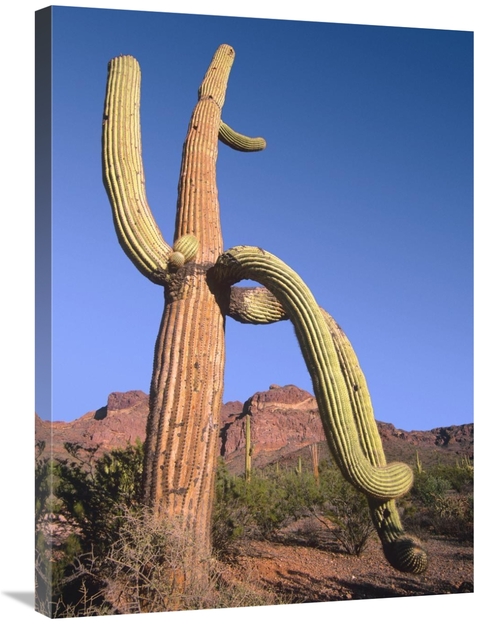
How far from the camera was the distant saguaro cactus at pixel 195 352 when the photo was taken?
9141 mm

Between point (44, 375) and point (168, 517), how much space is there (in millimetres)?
1514

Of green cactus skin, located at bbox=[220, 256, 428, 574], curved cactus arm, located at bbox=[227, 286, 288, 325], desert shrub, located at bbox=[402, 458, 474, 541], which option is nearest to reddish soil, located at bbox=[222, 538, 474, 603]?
desert shrub, located at bbox=[402, 458, 474, 541]

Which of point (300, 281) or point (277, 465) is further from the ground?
point (300, 281)

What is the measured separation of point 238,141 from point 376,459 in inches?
126

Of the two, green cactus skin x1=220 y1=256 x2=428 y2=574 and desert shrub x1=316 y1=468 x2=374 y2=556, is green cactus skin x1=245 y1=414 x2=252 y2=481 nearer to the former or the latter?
desert shrub x1=316 y1=468 x2=374 y2=556

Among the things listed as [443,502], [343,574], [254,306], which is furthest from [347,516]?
[254,306]

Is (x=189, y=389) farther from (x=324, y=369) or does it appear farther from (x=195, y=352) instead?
(x=324, y=369)

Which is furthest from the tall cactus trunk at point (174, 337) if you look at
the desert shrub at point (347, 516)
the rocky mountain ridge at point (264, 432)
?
the desert shrub at point (347, 516)

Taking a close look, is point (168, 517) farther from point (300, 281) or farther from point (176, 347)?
point (300, 281)

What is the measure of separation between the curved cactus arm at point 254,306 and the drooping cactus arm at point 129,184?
2.58 feet

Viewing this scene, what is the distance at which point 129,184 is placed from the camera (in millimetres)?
9258
